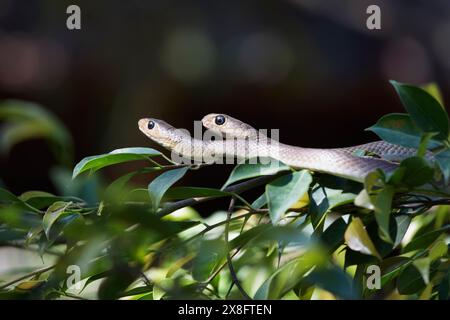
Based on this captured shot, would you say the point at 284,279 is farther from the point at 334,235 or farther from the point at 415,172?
the point at 415,172

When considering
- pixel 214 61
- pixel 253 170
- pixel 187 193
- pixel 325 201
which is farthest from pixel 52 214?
pixel 214 61

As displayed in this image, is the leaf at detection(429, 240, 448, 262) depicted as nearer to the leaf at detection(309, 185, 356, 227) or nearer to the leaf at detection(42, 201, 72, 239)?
the leaf at detection(309, 185, 356, 227)

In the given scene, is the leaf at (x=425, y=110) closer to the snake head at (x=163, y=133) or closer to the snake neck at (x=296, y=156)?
the snake neck at (x=296, y=156)

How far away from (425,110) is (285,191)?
292 millimetres

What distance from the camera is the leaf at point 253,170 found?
45.6 inches

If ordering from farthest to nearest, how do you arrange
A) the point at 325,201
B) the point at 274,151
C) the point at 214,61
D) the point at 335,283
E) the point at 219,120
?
1. the point at 214,61
2. the point at 219,120
3. the point at 274,151
4. the point at 325,201
5. the point at 335,283

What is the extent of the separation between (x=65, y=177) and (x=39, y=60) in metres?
3.56

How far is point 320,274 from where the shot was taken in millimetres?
929

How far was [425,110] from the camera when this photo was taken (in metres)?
1.22

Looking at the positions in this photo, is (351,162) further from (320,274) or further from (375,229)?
(320,274)

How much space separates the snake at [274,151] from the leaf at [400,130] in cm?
4

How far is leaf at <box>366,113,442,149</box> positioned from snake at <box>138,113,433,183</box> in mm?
41

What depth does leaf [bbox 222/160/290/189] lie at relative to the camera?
45.6 inches
